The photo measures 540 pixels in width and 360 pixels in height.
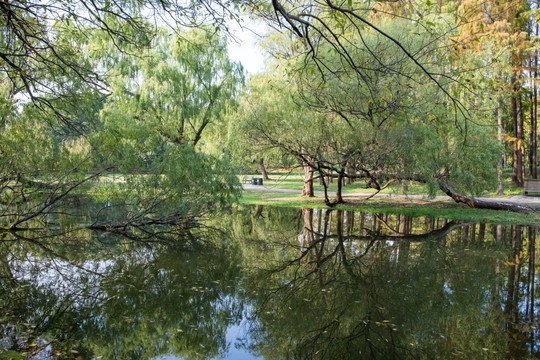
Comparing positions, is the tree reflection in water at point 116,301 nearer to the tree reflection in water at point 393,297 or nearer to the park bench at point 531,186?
the tree reflection in water at point 393,297

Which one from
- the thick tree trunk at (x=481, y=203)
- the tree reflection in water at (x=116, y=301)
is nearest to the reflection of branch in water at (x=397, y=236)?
the tree reflection in water at (x=116, y=301)

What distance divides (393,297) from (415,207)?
1158 cm

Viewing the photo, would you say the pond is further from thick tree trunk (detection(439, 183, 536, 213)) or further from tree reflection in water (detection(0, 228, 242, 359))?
thick tree trunk (detection(439, 183, 536, 213))

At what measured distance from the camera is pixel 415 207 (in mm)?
16984

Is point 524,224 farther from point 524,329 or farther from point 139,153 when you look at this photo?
point 139,153

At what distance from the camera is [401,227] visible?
13.0 metres

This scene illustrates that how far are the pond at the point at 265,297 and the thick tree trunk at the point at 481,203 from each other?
5.86m

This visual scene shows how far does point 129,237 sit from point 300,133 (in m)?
6.47

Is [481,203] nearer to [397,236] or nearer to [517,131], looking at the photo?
[397,236]

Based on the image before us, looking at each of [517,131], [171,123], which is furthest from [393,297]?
[517,131]

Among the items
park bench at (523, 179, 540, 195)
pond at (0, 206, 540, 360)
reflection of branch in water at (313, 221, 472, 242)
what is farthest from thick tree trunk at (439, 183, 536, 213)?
pond at (0, 206, 540, 360)

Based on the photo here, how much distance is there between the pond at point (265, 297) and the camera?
4.55 m

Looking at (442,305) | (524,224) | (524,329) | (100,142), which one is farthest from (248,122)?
(524,329)

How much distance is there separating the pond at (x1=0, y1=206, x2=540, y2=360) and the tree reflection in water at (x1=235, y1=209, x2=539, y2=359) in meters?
0.02
